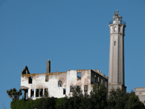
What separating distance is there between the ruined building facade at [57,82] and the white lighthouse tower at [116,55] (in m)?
2.58

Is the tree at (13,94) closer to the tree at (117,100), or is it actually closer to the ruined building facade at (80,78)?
the ruined building facade at (80,78)

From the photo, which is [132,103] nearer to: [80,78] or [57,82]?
[80,78]

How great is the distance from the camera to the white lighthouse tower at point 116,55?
287ft

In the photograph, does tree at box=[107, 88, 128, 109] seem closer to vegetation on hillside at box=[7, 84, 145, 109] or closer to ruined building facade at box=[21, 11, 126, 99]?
vegetation on hillside at box=[7, 84, 145, 109]

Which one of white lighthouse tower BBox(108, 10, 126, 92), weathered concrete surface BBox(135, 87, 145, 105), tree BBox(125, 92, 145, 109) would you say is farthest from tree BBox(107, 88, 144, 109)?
white lighthouse tower BBox(108, 10, 126, 92)

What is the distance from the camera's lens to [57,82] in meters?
84.4

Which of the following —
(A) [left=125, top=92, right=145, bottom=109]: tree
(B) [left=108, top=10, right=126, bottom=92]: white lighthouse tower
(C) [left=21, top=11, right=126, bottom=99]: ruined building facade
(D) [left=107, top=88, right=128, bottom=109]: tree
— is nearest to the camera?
(A) [left=125, top=92, right=145, bottom=109]: tree

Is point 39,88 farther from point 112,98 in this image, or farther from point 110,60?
point 112,98

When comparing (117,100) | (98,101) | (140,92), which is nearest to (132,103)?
(117,100)

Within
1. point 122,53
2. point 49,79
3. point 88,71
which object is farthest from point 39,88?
point 122,53

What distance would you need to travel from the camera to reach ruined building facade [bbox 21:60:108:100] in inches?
3219

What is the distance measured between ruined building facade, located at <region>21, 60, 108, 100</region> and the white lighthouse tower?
258 cm

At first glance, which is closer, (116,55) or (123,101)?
(123,101)

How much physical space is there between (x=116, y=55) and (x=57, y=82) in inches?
569
